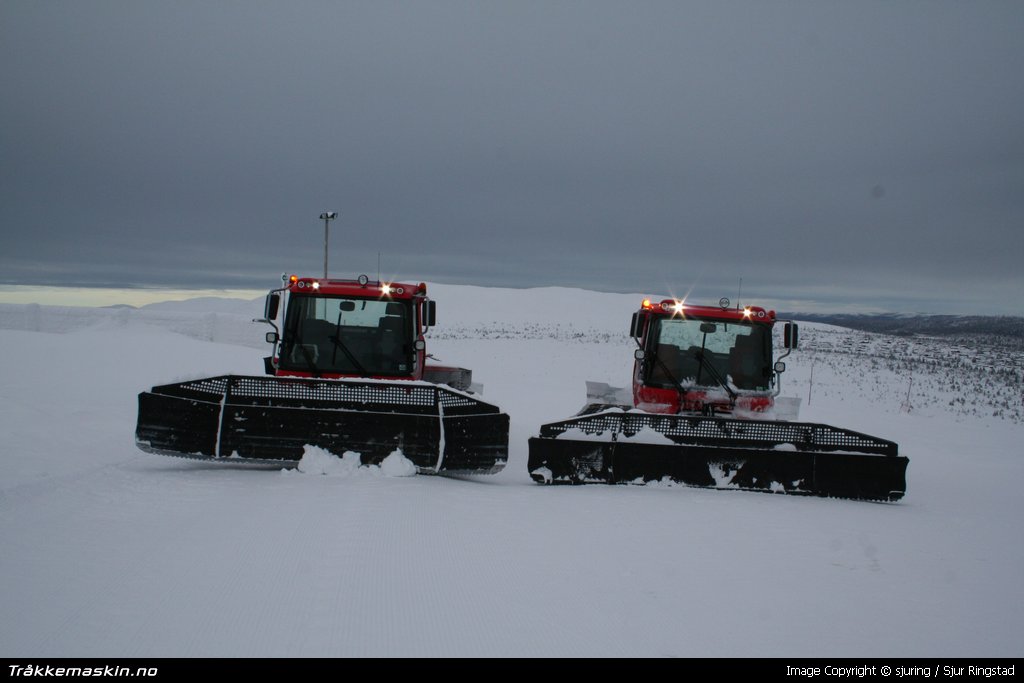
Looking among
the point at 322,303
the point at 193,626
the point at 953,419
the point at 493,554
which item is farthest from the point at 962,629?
the point at 953,419

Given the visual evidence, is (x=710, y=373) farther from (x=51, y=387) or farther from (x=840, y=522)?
(x=51, y=387)

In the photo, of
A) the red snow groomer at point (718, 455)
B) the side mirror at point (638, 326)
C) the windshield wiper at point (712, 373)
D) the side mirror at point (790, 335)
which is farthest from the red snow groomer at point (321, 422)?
the side mirror at point (790, 335)

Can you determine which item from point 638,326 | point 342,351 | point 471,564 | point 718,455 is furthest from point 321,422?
point 718,455

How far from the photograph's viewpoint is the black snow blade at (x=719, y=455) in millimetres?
7492

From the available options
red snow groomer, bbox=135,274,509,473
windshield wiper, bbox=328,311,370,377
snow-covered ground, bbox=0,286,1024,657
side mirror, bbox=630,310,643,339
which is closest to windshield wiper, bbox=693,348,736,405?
side mirror, bbox=630,310,643,339

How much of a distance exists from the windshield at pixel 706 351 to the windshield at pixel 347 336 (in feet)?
10.0

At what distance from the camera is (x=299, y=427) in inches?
291

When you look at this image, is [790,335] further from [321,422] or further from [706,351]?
[321,422]

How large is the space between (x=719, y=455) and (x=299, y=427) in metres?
4.28

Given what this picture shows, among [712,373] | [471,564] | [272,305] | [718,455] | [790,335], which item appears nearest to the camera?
[471,564]

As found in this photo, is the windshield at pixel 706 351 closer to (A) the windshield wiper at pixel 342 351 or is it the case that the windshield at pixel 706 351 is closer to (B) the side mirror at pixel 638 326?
(B) the side mirror at pixel 638 326

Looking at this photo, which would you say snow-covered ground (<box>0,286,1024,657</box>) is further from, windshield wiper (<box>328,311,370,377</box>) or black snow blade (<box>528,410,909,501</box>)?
windshield wiper (<box>328,311,370,377</box>)

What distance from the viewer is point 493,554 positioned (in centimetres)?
500

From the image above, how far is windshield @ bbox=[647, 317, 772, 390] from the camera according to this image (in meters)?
8.82
